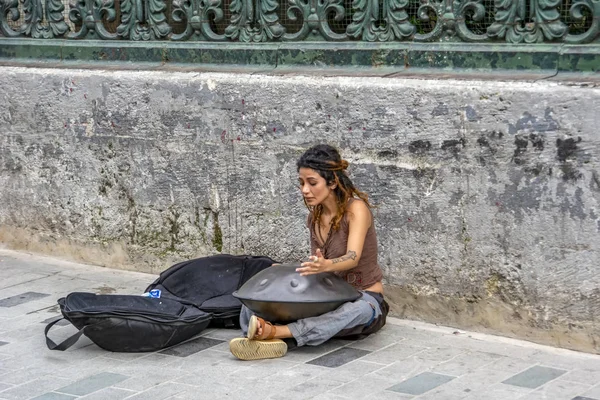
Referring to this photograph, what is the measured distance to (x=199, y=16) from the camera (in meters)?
6.29

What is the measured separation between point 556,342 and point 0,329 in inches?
113

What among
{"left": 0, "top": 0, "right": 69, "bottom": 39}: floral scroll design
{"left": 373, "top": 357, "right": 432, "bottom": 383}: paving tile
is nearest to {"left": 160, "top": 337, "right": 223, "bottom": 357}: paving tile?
{"left": 373, "top": 357, "right": 432, "bottom": 383}: paving tile

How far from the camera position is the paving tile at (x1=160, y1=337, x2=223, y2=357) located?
16.7ft

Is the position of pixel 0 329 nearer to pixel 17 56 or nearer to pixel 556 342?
pixel 17 56

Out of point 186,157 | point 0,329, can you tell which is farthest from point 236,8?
point 0,329

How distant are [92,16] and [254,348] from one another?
112 inches

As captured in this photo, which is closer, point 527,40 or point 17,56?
point 527,40

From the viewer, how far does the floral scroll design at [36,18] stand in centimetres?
692

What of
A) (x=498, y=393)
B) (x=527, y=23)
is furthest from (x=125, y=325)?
(x=527, y=23)

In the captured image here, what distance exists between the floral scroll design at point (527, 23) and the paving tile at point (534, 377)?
158cm

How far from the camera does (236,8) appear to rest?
241 inches

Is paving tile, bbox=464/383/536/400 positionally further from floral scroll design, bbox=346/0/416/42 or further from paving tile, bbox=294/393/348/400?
floral scroll design, bbox=346/0/416/42

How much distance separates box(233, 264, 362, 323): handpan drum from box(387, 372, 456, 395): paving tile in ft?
1.92

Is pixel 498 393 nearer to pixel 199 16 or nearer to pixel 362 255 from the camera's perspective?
pixel 362 255
